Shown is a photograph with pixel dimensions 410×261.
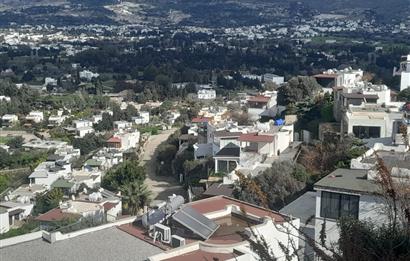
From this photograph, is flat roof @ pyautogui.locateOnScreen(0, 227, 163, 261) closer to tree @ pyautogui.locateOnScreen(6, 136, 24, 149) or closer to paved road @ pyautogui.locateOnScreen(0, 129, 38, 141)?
tree @ pyautogui.locateOnScreen(6, 136, 24, 149)

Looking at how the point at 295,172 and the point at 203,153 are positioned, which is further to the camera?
the point at 203,153

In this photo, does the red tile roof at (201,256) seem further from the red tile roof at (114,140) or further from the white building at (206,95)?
Result: the white building at (206,95)

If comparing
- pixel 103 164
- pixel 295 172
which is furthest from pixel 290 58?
pixel 295 172

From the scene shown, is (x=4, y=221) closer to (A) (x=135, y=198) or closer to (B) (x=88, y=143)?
(A) (x=135, y=198)

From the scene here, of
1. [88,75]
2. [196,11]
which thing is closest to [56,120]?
[88,75]

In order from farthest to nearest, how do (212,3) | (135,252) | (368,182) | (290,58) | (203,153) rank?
(212,3) < (290,58) < (203,153) < (368,182) < (135,252)

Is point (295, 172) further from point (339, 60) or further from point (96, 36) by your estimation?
point (96, 36)
